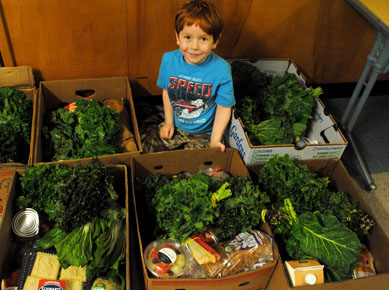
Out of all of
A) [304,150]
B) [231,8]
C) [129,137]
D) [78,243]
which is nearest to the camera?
[78,243]

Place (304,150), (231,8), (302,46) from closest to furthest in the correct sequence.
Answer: (304,150) → (231,8) → (302,46)

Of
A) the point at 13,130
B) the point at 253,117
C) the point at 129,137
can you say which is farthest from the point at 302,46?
the point at 13,130

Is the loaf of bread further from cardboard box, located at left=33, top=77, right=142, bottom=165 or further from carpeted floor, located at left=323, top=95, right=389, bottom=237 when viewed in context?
carpeted floor, located at left=323, top=95, right=389, bottom=237

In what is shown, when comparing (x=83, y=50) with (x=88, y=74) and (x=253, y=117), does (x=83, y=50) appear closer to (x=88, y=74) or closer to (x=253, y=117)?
(x=88, y=74)

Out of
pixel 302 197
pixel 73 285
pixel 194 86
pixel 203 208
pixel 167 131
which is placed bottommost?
pixel 73 285

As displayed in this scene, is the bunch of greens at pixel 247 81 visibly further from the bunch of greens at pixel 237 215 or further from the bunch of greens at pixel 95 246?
the bunch of greens at pixel 95 246

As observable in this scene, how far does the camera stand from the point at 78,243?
4.96ft

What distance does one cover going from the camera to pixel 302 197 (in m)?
1.83

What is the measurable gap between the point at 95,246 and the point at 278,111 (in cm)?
148

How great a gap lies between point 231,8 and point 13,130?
1726 millimetres

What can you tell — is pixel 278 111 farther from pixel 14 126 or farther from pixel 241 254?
pixel 14 126

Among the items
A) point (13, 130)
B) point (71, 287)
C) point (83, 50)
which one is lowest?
point (71, 287)

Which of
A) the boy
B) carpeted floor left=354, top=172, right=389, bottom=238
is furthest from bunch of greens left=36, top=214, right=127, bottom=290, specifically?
carpeted floor left=354, top=172, right=389, bottom=238

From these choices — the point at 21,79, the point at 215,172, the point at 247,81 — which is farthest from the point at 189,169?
the point at 21,79
